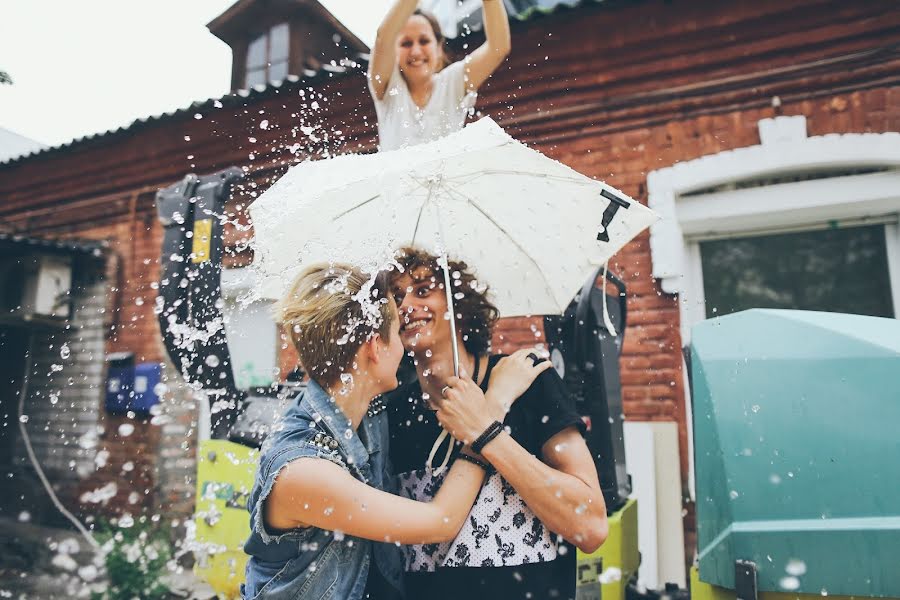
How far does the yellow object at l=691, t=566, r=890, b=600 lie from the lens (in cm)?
164

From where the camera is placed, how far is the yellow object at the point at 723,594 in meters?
1.64

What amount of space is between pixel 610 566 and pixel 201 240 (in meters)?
2.83

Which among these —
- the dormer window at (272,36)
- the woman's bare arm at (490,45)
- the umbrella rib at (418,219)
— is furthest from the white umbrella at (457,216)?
the dormer window at (272,36)

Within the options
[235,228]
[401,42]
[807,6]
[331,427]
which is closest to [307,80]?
[235,228]

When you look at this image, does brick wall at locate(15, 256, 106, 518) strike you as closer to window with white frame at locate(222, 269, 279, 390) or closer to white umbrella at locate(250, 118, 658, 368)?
window with white frame at locate(222, 269, 279, 390)

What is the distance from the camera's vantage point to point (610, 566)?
265cm

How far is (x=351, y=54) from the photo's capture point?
10.7 m

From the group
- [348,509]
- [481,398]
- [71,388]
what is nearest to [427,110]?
[481,398]

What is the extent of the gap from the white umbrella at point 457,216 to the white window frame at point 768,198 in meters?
2.89

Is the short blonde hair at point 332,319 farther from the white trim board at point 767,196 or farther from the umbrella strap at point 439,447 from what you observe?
the white trim board at point 767,196

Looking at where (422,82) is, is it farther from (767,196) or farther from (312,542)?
(767,196)

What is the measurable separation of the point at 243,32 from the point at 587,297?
31.2ft

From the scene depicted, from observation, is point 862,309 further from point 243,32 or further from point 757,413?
point 243,32

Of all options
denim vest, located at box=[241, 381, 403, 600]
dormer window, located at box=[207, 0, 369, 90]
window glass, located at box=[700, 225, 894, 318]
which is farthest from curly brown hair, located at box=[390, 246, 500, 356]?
dormer window, located at box=[207, 0, 369, 90]
